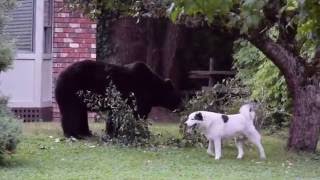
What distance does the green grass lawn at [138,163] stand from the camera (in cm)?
845

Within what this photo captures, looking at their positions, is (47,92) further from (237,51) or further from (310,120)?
(310,120)

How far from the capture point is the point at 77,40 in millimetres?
15469

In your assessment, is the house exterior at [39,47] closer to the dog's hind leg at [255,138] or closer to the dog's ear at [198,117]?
the dog's ear at [198,117]

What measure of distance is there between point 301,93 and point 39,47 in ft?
A: 21.7

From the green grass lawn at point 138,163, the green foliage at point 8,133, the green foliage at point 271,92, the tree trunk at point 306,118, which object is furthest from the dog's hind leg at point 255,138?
the green foliage at point 271,92

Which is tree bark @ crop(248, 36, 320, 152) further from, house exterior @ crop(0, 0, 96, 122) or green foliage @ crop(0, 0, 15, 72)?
house exterior @ crop(0, 0, 96, 122)

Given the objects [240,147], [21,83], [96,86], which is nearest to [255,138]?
[240,147]

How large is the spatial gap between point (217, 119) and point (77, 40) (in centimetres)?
618

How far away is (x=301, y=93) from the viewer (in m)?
10.8

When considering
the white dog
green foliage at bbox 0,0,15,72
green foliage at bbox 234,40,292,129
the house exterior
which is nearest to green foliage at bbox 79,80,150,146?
the white dog

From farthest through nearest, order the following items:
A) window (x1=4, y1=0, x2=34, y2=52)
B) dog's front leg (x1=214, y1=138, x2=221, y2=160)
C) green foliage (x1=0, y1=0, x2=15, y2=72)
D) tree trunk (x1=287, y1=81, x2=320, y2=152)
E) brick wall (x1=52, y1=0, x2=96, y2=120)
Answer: window (x1=4, y1=0, x2=34, y2=52), brick wall (x1=52, y1=0, x2=96, y2=120), tree trunk (x1=287, y1=81, x2=320, y2=152), dog's front leg (x1=214, y1=138, x2=221, y2=160), green foliage (x1=0, y1=0, x2=15, y2=72)

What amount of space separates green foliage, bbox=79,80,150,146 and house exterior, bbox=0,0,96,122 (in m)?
4.05

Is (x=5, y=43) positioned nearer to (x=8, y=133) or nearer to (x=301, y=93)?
(x=8, y=133)

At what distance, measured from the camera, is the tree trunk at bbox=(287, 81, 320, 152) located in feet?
35.4
